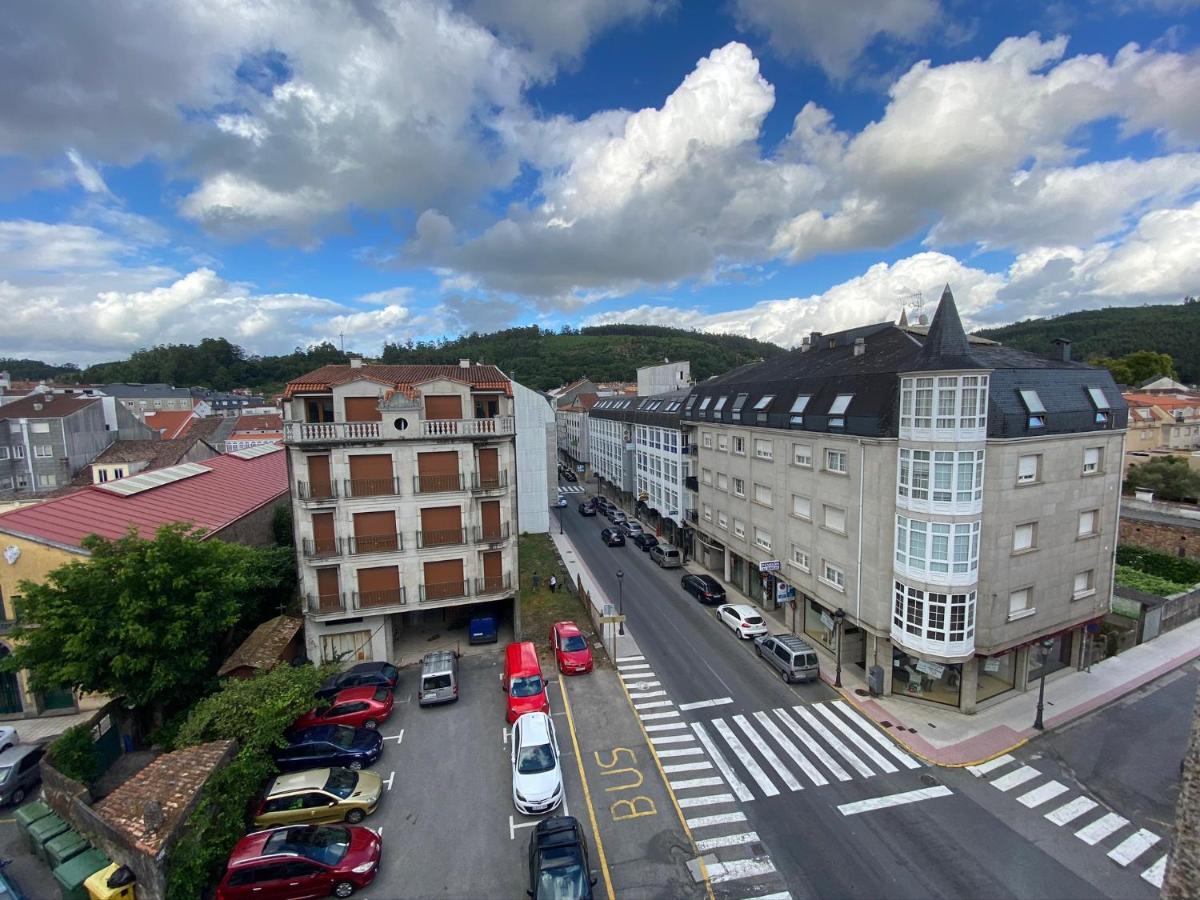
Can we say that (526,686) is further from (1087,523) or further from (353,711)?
(1087,523)

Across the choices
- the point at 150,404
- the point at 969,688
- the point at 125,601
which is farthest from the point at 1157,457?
the point at 150,404

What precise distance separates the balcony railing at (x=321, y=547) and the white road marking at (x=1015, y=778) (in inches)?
1054

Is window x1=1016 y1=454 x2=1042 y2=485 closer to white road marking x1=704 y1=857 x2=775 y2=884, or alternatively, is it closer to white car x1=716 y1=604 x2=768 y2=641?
white car x1=716 y1=604 x2=768 y2=641

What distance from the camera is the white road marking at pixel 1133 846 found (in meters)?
14.1

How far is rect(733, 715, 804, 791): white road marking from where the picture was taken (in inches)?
685

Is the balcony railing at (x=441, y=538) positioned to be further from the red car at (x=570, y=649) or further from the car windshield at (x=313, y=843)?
the car windshield at (x=313, y=843)

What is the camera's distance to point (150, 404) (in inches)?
3937

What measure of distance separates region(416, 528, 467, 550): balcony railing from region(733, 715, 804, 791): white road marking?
1470cm

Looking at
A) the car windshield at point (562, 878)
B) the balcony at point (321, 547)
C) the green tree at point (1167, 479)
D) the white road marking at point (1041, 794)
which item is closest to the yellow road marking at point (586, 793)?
the car windshield at point (562, 878)

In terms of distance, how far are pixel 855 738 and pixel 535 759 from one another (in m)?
11.9

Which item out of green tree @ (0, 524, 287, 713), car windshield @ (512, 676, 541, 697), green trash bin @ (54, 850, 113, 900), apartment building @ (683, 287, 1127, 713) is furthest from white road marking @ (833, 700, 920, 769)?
green tree @ (0, 524, 287, 713)

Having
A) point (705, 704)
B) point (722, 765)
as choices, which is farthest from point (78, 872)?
point (705, 704)

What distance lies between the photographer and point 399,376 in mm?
28516

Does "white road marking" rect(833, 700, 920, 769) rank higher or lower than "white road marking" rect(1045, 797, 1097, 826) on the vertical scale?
lower
